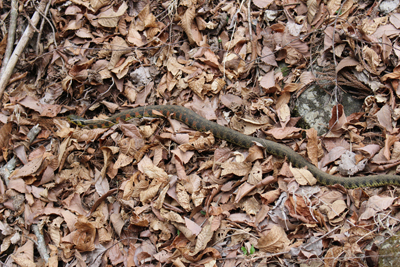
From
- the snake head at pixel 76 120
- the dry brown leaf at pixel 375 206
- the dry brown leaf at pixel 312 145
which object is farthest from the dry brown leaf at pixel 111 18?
the dry brown leaf at pixel 375 206

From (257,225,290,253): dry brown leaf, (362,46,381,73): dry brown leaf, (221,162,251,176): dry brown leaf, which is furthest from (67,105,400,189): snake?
(362,46,381,73): dry brown leaf

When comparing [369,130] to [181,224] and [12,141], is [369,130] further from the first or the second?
[12,141]

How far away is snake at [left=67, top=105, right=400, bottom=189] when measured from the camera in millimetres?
4973

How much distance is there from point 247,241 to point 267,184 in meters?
1.06

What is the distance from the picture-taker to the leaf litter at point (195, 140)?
15.5 ft

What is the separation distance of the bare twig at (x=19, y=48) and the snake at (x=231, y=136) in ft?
6.59

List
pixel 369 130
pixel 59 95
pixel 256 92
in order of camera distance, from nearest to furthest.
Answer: pixel 369 130 → pixel 256 92 → pixel 59 95

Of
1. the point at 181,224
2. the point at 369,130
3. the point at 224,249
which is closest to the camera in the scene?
the point at 224,249

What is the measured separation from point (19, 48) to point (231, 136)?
604 cm

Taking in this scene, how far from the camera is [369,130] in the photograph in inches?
219

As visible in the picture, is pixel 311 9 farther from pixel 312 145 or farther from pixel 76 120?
pixel 76 120

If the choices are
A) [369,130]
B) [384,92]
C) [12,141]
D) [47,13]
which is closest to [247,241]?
[369,130]

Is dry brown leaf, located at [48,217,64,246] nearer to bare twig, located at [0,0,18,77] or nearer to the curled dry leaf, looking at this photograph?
the curled dry leaf

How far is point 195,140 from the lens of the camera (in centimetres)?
618
